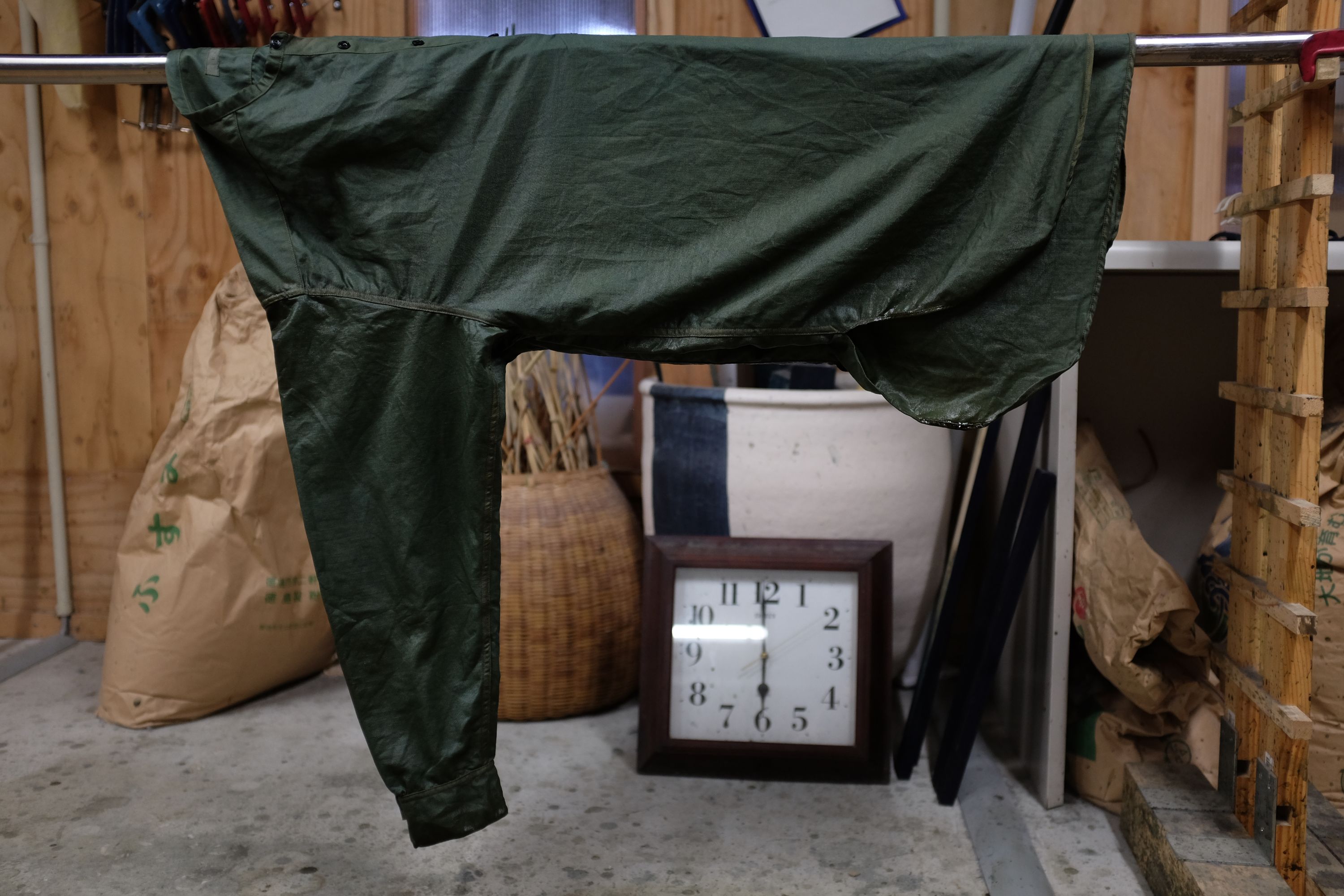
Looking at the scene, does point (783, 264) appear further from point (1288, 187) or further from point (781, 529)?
point (781, 529)

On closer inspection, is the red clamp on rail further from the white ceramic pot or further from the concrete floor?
the concrete floor

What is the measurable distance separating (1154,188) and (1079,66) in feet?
3.73

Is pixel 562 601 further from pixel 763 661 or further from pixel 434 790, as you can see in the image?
pixel 434 790

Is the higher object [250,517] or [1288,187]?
[1288,187]

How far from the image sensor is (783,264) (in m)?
1.04

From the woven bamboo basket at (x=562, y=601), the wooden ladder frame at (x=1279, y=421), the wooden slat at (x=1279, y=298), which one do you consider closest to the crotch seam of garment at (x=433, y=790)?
the woven bamboo basket at (x=562, y=601)

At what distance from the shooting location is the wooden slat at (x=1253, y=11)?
1208mm

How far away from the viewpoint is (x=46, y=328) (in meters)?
2.22

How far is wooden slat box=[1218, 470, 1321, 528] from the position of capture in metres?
1.13

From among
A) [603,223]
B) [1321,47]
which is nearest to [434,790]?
[603,223]

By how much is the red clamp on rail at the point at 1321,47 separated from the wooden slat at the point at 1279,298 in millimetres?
229

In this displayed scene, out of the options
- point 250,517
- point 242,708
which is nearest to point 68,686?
point 242,708

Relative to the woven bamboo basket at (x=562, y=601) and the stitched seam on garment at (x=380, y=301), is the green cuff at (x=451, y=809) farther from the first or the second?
the woven bamboo basket at (x=562, y=601)

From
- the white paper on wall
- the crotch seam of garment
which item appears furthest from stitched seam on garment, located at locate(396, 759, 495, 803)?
the white paper on wall
